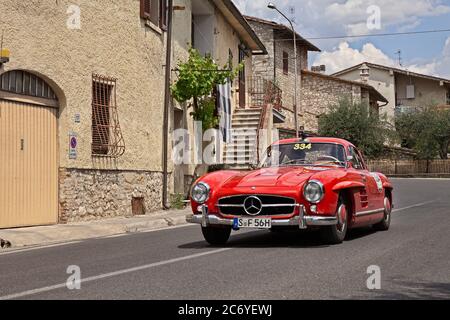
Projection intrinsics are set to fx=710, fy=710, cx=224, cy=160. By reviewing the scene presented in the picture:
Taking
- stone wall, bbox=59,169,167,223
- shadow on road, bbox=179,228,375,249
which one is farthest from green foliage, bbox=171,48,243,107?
shadow on road, bbox=179,228,375,249

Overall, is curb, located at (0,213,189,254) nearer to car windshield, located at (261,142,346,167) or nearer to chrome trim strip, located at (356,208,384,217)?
car windshield, located at (261,142,346,167)

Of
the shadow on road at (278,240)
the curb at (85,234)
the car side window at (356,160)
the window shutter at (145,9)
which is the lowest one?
the curb at (85,234)

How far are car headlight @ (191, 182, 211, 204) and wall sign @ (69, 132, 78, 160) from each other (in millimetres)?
6271

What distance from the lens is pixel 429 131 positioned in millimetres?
49781

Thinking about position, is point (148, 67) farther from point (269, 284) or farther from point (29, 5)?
point (269, 284)

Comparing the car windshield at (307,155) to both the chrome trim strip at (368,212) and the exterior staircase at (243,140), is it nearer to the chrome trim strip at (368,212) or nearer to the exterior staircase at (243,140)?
the chrome trim strip at (368,212)

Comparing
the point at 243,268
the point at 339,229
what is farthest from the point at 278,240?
the point at 243,268

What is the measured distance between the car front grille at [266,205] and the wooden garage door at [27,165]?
5741 mm

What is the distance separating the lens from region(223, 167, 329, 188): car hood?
9.03 meters

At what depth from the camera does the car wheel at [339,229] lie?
913 cm

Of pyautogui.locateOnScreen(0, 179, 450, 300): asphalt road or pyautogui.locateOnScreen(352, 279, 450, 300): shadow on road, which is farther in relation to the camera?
pyautogui.locateOnScreen(0, 179, 450, 300): asphalt road

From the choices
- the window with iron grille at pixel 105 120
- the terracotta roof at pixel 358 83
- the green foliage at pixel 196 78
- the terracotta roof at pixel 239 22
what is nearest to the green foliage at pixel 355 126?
the terracotta roof at pixel 358 83

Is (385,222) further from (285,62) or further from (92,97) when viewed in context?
(285,62)

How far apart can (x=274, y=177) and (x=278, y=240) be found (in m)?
1.24
